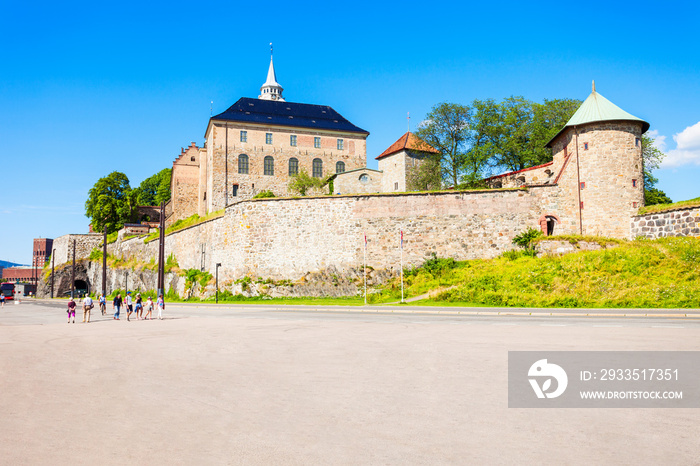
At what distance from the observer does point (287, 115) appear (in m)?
68.6

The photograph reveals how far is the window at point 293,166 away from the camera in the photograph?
65125 millimetres

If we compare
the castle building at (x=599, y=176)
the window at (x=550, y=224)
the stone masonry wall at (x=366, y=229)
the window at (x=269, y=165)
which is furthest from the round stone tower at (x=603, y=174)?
the window at (x=269, y=165)

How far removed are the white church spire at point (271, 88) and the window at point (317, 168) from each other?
41652 mm

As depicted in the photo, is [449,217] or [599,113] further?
[449,217]

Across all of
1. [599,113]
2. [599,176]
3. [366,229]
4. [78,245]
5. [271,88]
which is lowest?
[366,229]

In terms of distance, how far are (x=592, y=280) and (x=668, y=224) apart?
387 inches

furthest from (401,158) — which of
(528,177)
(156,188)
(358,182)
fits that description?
(156,188)

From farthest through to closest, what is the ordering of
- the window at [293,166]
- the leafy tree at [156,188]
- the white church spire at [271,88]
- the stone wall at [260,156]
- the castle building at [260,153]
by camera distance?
the white church spire at [271,88] → the leafy tree at [156,188] → the window at [293,166] → the castle building at [260,153] → the stone wall at [260,156]

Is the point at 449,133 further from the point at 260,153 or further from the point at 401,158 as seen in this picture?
the point at 260,153

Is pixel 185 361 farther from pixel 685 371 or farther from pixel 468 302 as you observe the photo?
pixel 468 302

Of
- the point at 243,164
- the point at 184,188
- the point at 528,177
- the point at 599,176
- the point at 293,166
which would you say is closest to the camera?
the point at 599,176

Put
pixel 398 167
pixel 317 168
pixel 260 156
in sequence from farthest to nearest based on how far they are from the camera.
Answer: pixel 317 168 → pixel 260 156 → pixel 398 167

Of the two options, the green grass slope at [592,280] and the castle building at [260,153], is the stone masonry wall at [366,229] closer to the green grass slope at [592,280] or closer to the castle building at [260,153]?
the green grass slope at [592,280]

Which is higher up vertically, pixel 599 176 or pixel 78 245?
pixel 599 176
